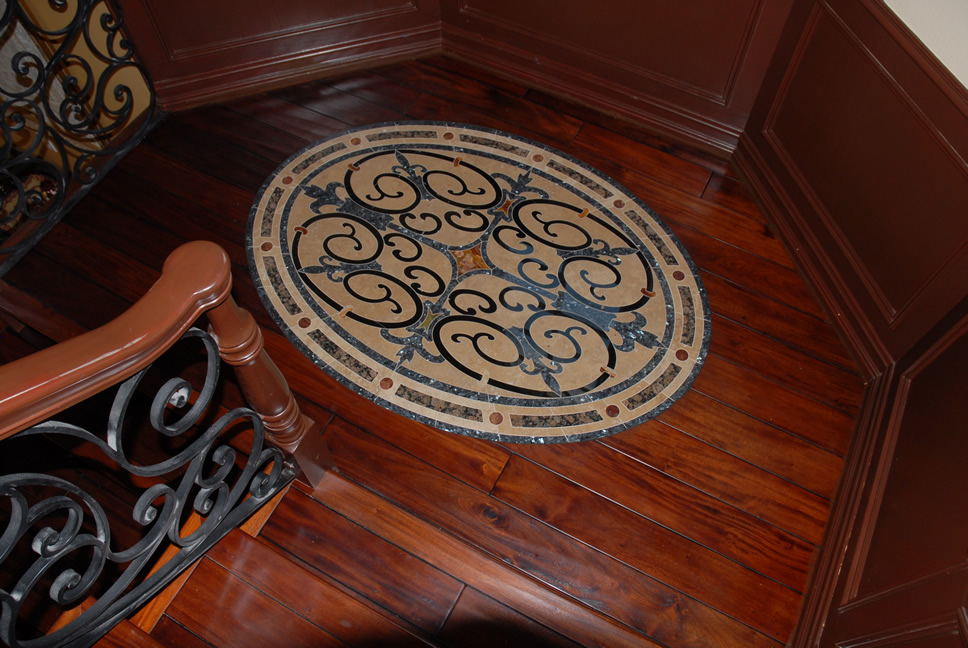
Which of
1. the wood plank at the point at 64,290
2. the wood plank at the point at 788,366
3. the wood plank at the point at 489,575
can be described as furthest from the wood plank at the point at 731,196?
the wood plank at the point at 64,290

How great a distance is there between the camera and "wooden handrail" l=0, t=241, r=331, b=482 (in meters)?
0.82

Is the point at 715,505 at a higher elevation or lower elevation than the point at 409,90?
lower

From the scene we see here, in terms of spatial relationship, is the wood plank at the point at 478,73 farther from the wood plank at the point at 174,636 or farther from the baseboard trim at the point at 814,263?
the wood plank at the point at 174,636

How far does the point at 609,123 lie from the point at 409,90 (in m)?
0.85

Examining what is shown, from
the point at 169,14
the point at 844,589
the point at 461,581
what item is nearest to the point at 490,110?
the point at 169,14

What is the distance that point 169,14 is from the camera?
2.54 meters

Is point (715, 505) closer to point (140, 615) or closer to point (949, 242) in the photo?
point (949, 242)

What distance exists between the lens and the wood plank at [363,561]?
5.63ft

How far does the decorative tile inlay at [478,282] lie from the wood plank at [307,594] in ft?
1.82

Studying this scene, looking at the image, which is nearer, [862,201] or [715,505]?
[715,505]

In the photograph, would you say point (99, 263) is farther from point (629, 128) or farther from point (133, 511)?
point (629, 128)

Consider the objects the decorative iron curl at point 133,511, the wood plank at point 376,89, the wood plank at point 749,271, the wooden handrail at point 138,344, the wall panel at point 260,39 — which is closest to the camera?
the wooden handrail at point 138,344

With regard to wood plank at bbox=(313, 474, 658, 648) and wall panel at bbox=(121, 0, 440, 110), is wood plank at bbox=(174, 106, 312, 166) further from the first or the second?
wood plank at bbox=(313, 474, 658, 648)

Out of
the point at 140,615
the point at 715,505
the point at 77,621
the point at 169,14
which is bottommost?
the point at 715,505
